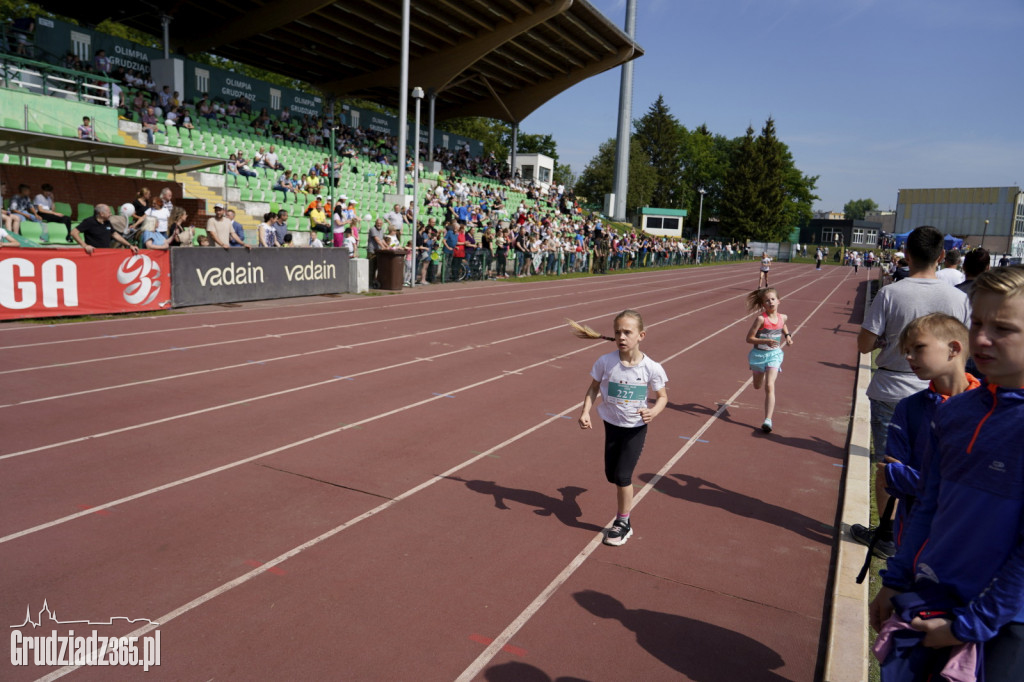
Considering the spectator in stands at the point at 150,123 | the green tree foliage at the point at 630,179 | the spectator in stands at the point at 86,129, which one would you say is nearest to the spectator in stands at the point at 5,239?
the spectator in stands at the point at 86,129

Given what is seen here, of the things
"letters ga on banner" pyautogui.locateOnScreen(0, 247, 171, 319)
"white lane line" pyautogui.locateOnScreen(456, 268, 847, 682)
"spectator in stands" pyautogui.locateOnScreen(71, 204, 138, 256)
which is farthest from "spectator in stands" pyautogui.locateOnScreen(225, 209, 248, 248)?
"white lane line" pyautogui.locateOnScreen(456, 268, 847, 682)

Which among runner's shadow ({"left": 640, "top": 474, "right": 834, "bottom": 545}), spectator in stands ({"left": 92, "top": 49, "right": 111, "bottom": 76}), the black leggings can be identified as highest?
spectator in stands ({"left": 92, "top": 49, "right": 111, "bottom": 76})

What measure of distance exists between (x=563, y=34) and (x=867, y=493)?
135 feet

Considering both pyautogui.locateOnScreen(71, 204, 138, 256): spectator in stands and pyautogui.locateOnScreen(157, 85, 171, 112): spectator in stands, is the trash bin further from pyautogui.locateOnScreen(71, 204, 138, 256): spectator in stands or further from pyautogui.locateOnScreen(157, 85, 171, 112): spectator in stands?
pyautogui.locateOnScreen(157, 85, 171, 112): spectator in stands

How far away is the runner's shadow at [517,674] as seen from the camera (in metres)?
3.46

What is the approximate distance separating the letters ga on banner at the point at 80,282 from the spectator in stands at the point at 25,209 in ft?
10.8

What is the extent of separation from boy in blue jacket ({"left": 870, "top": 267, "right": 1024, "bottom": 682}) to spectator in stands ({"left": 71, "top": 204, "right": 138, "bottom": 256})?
46.8 feet

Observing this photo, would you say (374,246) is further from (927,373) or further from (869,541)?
(927,373)

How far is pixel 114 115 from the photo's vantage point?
22.0 meters

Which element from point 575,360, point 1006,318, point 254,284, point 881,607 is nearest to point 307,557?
point 881,607

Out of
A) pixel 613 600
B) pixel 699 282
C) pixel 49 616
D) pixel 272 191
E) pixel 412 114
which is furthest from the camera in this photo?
pixel 412 114

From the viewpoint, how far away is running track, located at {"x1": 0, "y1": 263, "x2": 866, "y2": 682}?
12.2ft

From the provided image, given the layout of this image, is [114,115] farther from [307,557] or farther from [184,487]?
[307,557]

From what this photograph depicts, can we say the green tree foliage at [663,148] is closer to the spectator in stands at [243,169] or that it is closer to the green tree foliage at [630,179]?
the green tree foliage at [630,179]
